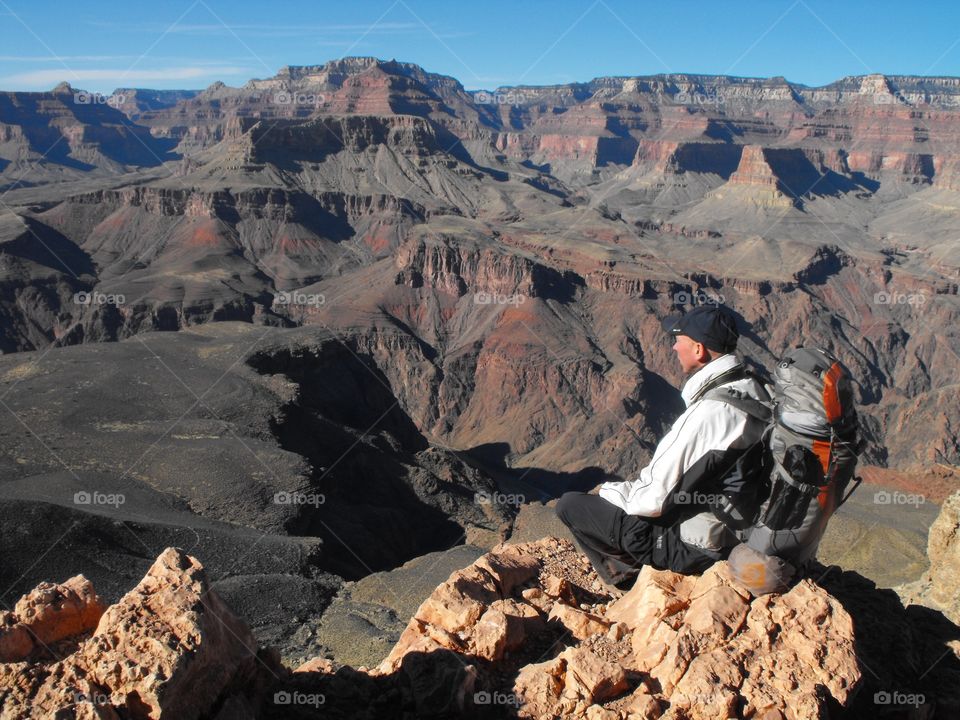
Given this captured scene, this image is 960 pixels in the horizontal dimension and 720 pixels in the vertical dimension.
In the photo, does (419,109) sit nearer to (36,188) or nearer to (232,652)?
(36,188)

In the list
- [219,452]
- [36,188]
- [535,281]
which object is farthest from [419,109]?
[219,452]

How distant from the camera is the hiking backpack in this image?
693cm

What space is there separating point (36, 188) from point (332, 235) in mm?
70548

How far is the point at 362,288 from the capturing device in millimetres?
88938
